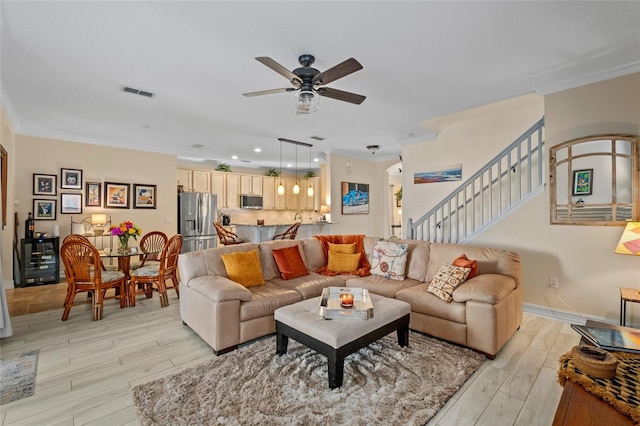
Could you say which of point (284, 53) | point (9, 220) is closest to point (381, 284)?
point (284, 53)

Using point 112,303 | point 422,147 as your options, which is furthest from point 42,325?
point 422,147

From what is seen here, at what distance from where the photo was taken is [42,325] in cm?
321

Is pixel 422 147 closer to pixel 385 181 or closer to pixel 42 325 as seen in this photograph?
pixel 385 181

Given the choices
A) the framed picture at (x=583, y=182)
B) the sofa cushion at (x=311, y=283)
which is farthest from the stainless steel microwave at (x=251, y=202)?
the framed picture at (x=583, y=182)

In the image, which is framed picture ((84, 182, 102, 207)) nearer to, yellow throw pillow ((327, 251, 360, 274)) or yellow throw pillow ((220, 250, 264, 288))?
yellow throw pillow ((220, 250, 264, 288))

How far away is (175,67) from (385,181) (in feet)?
19.8

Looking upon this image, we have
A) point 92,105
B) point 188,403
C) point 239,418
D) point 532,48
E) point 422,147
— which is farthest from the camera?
point 422,147

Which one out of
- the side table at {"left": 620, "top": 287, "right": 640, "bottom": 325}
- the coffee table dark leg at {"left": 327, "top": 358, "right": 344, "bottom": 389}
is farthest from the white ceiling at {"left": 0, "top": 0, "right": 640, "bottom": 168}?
the coffee table dark leg at {"left": 327, "top": 358, "right": 344, "bottom": 389}

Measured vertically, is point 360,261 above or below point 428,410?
above

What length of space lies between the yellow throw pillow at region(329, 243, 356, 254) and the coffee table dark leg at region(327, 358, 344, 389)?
6.77 feet

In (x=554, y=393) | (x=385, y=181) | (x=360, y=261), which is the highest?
(x=385, y=181)

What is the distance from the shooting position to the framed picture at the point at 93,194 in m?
5.55

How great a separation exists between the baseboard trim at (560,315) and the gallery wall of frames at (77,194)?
685cm

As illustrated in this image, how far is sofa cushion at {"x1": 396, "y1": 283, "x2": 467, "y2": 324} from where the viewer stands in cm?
268
